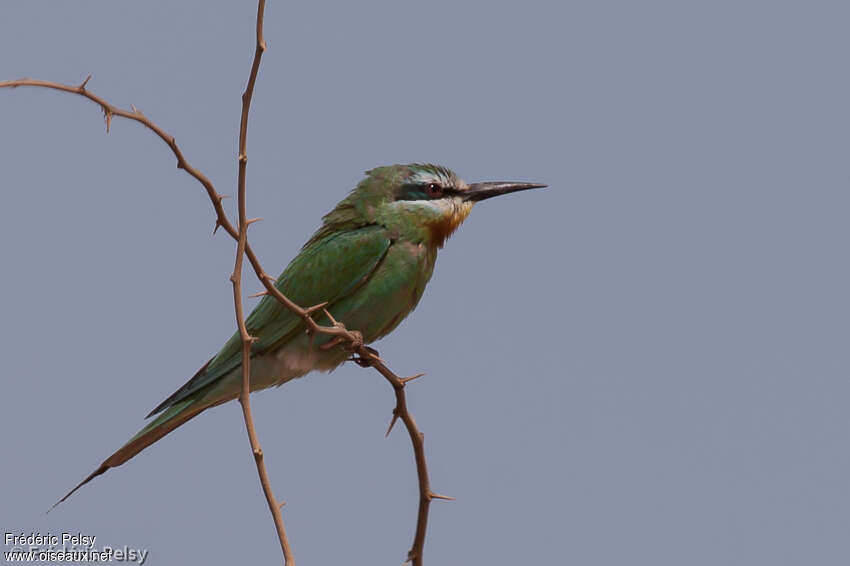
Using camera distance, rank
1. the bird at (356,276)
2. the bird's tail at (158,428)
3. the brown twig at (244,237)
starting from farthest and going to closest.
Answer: the bird at (356,276) → the bird's tail at (158,428) → the brown twig at (244,237)

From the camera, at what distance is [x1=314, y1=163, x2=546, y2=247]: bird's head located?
4020 mm

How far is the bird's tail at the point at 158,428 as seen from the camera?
341 cm

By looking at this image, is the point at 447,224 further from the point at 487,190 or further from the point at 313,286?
the point at 313,286

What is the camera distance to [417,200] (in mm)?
4074

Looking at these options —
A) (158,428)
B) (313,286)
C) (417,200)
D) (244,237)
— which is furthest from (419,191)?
(244,237)

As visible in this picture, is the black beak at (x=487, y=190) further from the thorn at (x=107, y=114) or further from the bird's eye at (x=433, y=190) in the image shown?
the thorn at (x=107, y=114)

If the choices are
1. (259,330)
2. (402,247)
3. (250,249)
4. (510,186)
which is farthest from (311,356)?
(250,249)

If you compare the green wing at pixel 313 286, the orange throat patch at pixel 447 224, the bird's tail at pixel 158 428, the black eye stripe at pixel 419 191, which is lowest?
the bird's tail at pixel 158 428

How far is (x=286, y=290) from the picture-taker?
159 inches

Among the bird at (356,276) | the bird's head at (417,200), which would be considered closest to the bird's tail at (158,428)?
the bird at (356,276)

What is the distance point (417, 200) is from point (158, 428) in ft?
3.95

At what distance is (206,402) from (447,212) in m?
1.07

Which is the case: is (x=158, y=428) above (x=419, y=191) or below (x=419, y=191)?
below

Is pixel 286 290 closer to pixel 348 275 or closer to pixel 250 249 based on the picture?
pixel 348 275
